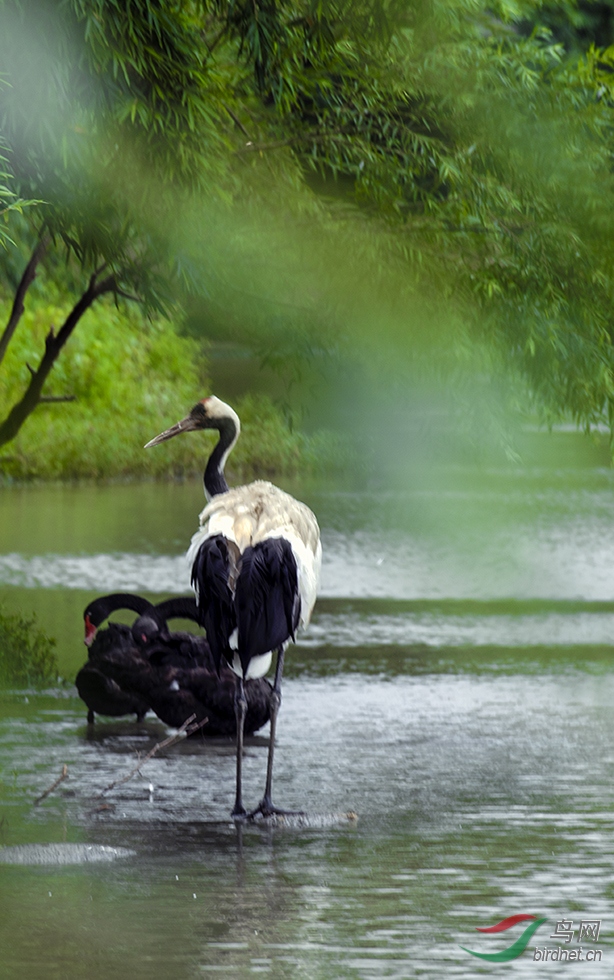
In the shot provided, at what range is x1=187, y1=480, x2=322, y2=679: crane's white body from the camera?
7.29 meters

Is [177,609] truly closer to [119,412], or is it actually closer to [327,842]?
[327,842]

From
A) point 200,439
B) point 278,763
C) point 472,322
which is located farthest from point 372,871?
point 200,439

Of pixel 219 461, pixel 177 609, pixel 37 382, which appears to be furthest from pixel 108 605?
pixel 37 382

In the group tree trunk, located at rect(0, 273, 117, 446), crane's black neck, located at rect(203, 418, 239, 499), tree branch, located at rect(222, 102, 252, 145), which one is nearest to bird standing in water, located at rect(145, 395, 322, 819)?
crane's black neck, located at rect(203, 418, 239, 499)

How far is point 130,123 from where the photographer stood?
9.70m

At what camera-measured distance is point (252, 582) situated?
7.07 m

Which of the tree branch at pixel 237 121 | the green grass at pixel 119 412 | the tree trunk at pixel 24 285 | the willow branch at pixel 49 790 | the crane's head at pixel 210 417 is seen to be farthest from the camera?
the green grass at pixel 119 412

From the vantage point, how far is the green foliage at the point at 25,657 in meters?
10.5

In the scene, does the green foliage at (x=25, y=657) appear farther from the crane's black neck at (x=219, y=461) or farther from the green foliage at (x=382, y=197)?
the green foliage at (x=382, y=197)

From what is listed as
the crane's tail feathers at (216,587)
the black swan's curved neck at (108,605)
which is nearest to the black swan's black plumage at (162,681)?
the black swan's curved neck at (108,605)

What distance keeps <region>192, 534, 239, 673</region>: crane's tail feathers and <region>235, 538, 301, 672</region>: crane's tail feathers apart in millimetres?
60

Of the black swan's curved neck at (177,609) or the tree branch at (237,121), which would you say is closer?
the black swan's curved neck at (177,609)

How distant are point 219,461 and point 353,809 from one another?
2.40m

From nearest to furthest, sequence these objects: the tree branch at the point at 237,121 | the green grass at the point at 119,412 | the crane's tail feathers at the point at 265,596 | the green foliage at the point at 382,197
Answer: the crane's tail feathers at the point at 265,596 < the green foliage at the point at 382,197 < the tree branch at the point at 237,121 < the green grass at the point at 119,412
